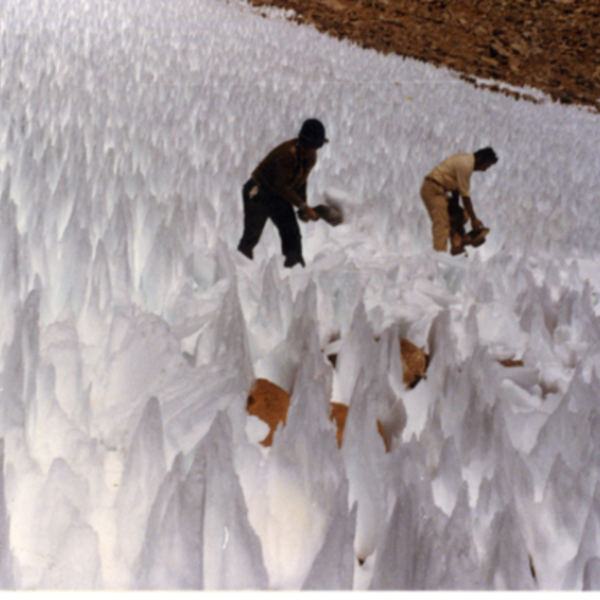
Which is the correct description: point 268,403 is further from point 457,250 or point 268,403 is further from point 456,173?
point 456,173

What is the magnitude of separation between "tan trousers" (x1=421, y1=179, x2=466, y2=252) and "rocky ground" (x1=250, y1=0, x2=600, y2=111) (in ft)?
3.51

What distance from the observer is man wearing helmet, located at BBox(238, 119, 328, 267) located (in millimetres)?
2102

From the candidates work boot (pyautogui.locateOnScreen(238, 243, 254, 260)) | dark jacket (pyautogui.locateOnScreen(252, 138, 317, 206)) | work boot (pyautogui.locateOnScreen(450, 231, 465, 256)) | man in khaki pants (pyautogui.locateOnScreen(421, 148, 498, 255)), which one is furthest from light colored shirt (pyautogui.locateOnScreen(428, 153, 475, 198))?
work boot (pyautogui.locateOnScreen(238, 243, 254, 260))

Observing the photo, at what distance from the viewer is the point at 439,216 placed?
8.38ft

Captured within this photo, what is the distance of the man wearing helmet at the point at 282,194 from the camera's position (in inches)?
82.7

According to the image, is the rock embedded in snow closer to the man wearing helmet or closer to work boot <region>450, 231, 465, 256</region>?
the man wearing helmet

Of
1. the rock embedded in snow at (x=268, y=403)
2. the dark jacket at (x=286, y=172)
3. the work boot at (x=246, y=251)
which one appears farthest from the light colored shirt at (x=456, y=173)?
the rock embedded in snow at (x=268, y=403)

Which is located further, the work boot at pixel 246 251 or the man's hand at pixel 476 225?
the man's hand at pixel 476 225

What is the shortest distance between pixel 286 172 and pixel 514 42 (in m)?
2.18

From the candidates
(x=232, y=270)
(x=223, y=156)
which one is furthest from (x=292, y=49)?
(x=232, y=270)

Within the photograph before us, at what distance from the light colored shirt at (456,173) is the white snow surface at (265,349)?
0.13m

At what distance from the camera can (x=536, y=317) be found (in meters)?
1.81

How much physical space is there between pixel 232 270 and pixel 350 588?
3.48ft

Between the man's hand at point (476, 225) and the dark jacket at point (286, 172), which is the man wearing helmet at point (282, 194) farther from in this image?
the man's hand at point (476, 225)
